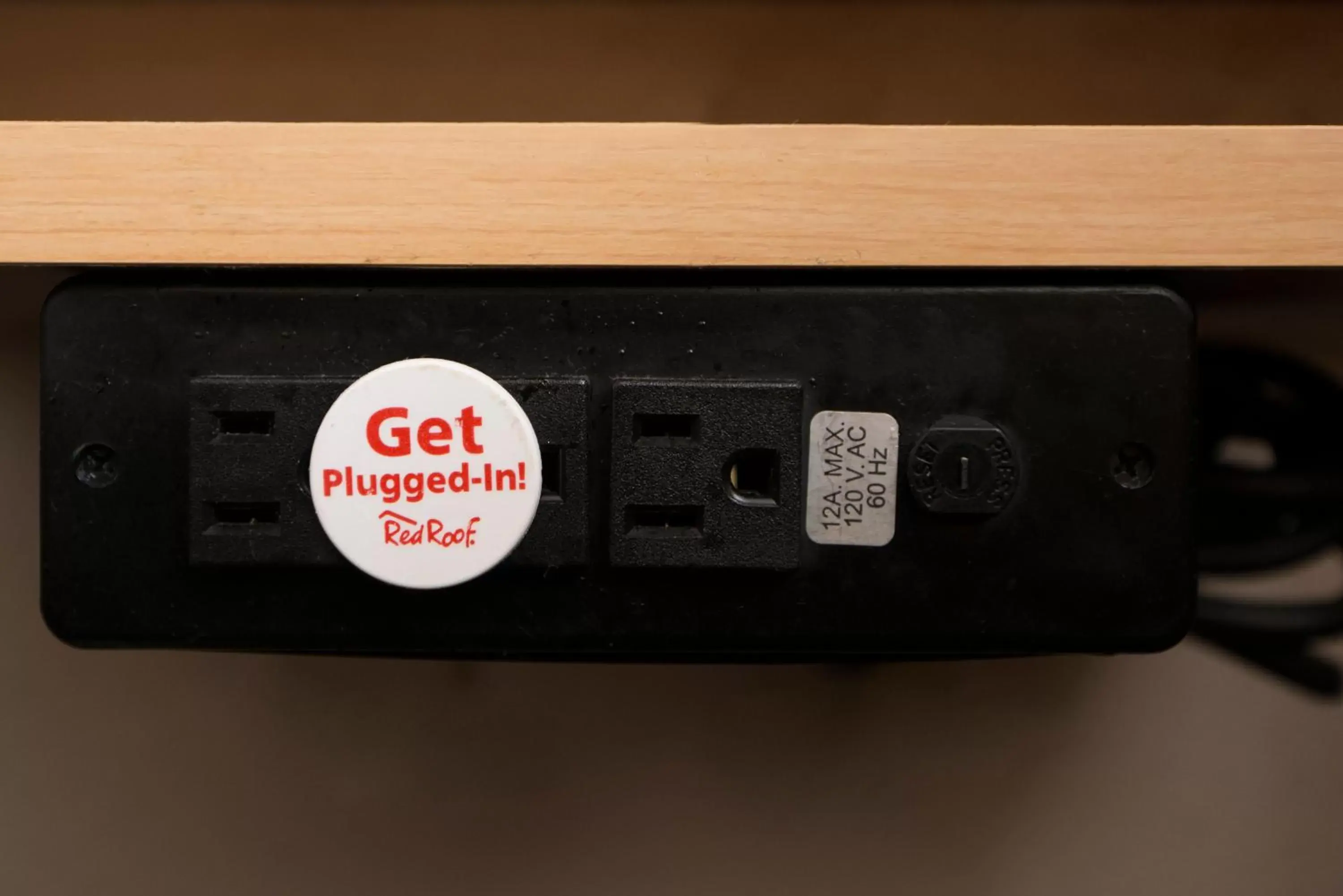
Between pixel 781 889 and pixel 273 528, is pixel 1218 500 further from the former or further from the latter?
pixel 273 528

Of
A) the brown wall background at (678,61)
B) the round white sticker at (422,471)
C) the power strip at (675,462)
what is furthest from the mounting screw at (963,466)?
the brown wall background at (678,61)

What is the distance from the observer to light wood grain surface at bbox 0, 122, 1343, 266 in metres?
0.30

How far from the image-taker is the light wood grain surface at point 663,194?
298 mm

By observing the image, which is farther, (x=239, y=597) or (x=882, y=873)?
(x=882, y=873)

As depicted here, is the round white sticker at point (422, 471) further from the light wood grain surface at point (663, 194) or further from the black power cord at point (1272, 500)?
the black power cord at point (1272, 500)

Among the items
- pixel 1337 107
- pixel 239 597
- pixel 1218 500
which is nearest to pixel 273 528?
pixel 239 597

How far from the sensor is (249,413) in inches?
12.6

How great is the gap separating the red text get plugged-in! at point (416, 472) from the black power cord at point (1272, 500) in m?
0.33

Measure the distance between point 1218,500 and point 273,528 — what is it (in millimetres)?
408

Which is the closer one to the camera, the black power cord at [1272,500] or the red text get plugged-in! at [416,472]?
the red text get plugged-in! at [416,472]

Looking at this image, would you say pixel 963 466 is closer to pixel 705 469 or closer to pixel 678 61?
pixel 705 469

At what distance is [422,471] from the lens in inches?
11.9

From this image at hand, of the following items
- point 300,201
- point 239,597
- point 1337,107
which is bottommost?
point 239,597

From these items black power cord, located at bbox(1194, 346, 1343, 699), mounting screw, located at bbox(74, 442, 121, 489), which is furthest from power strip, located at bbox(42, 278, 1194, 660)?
black power cord, located at bbox(1194, 346, 1343, 699)
